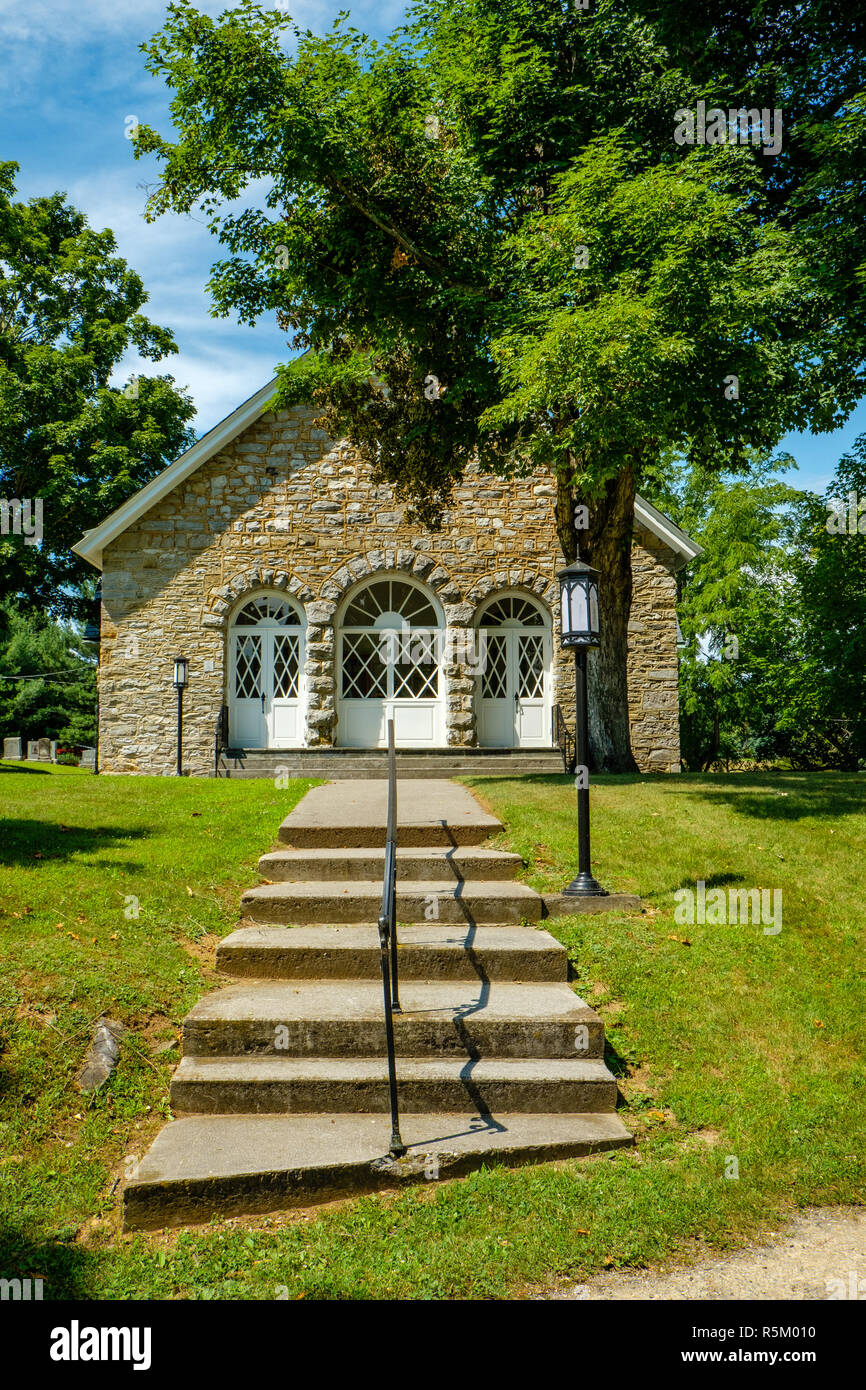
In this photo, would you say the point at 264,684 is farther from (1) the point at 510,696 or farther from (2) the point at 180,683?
(1) the point at 510,696

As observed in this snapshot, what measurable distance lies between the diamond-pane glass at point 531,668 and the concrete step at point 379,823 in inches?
278

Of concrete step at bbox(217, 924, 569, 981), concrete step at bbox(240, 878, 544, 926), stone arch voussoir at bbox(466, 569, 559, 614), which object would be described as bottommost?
concrete step at bbox(217, 924, 569, 981)

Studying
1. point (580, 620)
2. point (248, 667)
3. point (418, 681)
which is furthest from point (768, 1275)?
point (248, 667)

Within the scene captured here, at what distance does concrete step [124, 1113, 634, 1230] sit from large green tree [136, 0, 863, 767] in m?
6.31

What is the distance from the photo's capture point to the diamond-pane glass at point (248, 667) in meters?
16.1

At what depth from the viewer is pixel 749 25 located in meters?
10.8

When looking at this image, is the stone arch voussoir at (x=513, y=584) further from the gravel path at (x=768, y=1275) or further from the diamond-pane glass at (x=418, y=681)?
the gravel path at (x=768, y=1275)

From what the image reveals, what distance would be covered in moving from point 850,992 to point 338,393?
35.3 ft

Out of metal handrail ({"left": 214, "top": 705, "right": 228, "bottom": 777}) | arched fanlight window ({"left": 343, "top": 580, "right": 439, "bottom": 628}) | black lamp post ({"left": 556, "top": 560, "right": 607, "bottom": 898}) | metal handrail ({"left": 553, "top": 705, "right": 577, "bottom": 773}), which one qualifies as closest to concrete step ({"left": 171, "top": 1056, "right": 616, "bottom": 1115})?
black lamp post ({"left": 556, "top": 560, "right": 607, "bottom": 898})

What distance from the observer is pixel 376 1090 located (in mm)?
4301

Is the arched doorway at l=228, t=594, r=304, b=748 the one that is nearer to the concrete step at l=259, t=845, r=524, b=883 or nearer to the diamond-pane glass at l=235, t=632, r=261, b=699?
the diamond-pane glass at l=235, t=632, r=261, b=699

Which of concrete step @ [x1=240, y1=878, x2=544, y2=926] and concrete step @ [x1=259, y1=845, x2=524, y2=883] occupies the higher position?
concrete step @ [x1=259, y1=845, x2=524, y2=883]

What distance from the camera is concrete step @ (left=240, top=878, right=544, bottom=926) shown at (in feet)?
19.3
